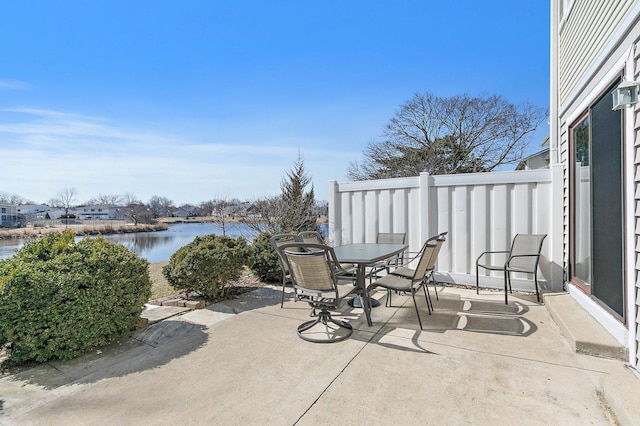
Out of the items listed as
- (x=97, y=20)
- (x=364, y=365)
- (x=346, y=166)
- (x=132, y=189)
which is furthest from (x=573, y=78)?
(x=132, y=189)

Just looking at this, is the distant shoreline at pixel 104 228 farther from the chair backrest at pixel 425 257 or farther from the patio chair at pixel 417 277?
the chair backrest at pixel 425 257

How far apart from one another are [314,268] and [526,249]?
329 centimetres

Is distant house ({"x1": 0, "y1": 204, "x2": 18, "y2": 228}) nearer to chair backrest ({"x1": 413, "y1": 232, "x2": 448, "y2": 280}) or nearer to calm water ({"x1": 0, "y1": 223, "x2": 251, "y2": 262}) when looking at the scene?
calm water ({"x1": 0, "y1": 223, "x2": 251, "y2": 262})

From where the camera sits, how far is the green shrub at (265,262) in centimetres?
531

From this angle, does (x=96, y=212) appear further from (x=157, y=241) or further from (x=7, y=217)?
(x=157, y=241)

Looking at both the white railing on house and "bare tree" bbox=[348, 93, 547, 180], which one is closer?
the white railing on house

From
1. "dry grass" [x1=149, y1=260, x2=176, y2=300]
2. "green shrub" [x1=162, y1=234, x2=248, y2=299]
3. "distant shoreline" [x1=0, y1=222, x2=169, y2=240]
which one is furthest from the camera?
"distant shoreline" [x1=0, y1=222, x2=169, y2=240]

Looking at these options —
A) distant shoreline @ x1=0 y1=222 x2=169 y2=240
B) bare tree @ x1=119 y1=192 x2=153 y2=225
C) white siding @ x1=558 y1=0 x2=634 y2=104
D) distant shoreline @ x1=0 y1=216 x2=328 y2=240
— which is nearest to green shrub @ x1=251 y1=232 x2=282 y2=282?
white siding @ x1=558 y1=0 x2=634 y2=104

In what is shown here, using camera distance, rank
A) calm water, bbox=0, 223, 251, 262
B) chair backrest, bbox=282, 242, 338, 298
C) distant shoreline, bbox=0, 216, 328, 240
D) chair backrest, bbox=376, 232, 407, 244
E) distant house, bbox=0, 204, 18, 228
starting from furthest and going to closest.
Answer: distant house, bbox=0, 204, 18, 228
distant shoreline, bbox=0, 216, 328, 240
calm water, bbox=0, 223, 251, 262
chair backrest, bbox=376, 232, 407, 244
chair backrest, bbox=282, 242, 338, 298

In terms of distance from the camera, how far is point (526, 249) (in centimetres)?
436

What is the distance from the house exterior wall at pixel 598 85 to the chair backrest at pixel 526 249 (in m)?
0.33

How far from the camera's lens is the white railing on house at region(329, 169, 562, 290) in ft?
14.7

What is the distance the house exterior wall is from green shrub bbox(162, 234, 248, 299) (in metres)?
4.06

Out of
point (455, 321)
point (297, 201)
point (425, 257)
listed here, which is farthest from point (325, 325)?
point (297, 201)
